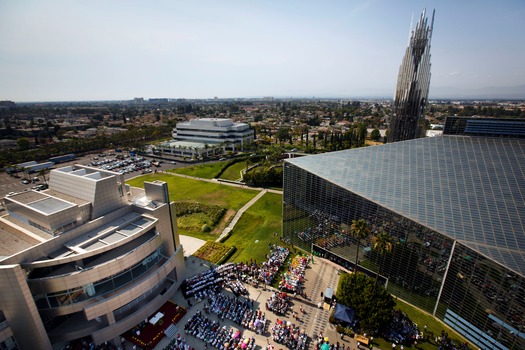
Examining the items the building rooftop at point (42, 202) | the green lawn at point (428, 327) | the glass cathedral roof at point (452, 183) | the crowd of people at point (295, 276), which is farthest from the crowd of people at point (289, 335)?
the building rooftop at point (42, 202)

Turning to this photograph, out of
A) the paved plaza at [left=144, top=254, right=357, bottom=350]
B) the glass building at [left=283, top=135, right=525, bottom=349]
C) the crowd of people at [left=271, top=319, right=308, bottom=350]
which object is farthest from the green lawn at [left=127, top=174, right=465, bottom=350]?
the crowd of people at [left=271, top=319, right=308, bottom=350]

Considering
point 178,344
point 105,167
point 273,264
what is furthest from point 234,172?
point 178,344

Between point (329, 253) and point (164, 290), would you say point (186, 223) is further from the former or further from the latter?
point (329, 253)

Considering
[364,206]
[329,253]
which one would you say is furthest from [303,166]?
[329,253]

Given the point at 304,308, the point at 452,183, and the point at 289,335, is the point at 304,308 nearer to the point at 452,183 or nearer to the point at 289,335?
the point at 289,335

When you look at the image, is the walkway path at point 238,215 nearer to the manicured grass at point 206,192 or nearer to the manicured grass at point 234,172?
the manicured grass at point 206,192
